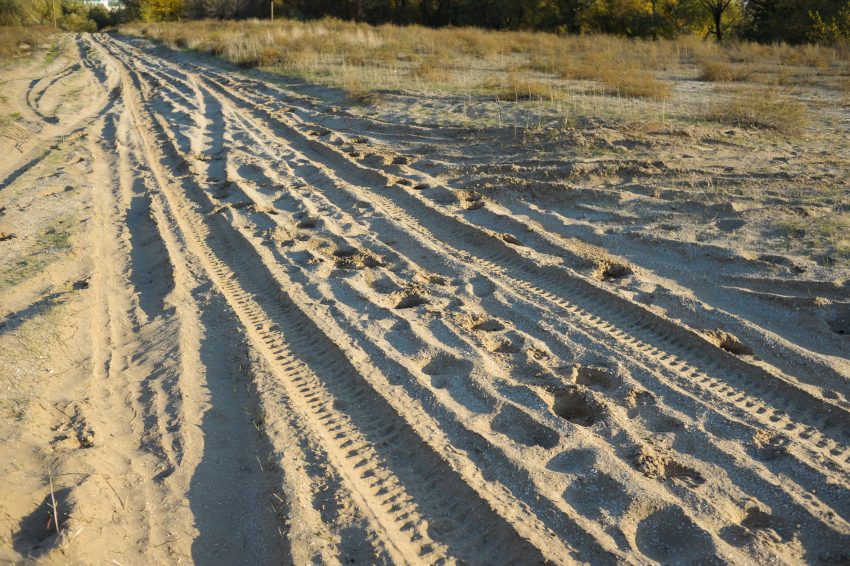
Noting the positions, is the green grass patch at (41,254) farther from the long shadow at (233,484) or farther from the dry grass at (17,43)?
the dry grass at (17,43)

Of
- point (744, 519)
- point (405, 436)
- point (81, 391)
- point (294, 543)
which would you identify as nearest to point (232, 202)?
point (81, 391)

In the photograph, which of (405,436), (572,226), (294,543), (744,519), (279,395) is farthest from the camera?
(572,226)

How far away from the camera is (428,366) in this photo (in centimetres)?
347

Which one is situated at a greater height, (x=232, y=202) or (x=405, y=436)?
(x=232, y=202)

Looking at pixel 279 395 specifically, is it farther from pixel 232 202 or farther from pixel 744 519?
pixel 232 202

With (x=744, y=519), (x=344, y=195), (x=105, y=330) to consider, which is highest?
(x=344, y=195)

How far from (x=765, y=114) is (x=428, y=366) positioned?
24.8 feet

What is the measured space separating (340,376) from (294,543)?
1175 mm

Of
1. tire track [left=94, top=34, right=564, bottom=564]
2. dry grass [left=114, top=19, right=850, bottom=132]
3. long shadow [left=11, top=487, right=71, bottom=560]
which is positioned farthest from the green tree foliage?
long shadow [left=11, top=487, right=71, bottom=560]

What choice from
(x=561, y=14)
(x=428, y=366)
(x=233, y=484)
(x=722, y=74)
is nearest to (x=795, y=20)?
(x=722, y=74)

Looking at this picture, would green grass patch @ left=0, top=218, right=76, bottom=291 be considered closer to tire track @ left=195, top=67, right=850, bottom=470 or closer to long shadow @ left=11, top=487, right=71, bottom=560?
long shadow @ left=11, top=487, right=71, bottom=560

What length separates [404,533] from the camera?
2.36m

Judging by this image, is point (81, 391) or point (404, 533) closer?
point (404, 533)

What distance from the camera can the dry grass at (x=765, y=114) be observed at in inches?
309
